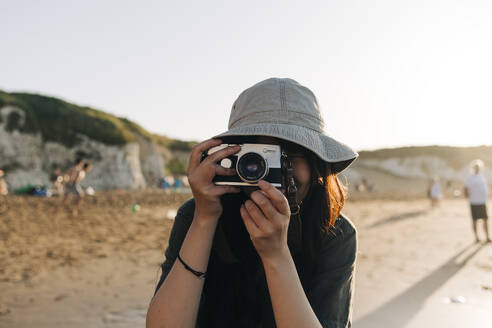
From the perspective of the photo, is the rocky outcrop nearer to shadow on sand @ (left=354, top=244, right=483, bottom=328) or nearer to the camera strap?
shadow on sand @ (left=354, top=244, right=483, bottom=328)

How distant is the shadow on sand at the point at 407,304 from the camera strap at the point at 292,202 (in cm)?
213

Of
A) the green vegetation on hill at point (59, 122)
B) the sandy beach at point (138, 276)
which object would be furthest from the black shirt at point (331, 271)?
the green vegetation on hill at point (59, 122)

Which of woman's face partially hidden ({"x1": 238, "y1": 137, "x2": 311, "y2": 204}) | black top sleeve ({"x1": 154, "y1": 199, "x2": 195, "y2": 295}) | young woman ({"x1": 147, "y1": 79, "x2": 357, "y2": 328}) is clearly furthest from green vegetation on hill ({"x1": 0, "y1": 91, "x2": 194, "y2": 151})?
woman's face partially hidden ({"x1": 238, "y1": 137, "x2": 311, "y2": 204})

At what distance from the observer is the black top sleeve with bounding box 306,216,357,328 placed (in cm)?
126

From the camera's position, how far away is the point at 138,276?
4.45 metres

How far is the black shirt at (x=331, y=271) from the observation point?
126 cm

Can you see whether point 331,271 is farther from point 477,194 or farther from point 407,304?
point 477,194

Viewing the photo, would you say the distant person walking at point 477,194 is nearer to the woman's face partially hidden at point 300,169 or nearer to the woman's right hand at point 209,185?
the woman's face partially hidden at point 300,169

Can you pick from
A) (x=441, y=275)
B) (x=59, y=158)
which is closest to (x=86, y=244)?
(x=441, y=275)

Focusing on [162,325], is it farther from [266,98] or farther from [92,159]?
[92,159]

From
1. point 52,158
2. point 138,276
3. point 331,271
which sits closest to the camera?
point 331,271

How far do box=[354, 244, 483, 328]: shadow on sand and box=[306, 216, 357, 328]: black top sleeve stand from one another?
195 cm

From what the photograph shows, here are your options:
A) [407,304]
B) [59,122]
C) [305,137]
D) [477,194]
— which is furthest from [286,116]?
[59,122]

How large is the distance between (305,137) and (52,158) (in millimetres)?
26494
